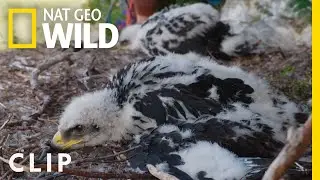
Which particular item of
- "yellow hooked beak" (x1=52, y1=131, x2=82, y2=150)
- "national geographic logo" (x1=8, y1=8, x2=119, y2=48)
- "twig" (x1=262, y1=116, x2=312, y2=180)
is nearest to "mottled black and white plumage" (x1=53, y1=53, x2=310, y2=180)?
"yellow hooked beak" (x1=52, y1=131, x2=82, y2=150)

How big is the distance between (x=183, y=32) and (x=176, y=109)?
4.45 feet

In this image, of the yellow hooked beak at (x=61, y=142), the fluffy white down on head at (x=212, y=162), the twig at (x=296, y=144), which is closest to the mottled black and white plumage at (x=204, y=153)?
the fluffy white down on head at (x=212, y=162)

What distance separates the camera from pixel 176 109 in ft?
6.24

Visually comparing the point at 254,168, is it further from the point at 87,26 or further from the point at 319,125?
the point at 87,26

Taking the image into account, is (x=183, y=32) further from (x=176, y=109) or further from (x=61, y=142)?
(x=61, y=142)

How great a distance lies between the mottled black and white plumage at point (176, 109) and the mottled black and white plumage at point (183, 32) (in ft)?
3.41

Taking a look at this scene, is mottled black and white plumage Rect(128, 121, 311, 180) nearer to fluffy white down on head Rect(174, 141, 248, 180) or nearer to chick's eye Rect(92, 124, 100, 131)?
fluffy white down on head Rect(174, 141, 248, 180)

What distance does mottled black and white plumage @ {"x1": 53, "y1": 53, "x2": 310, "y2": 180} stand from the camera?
173 cm

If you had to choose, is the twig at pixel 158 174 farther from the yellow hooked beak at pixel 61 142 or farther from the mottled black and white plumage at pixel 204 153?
the yellow hooked beak at pixel 61 142

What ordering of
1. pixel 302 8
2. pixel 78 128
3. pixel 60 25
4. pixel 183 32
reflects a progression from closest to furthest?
pixel 60 25, pixel 78 128, pixel 302 8, pixel 183 32

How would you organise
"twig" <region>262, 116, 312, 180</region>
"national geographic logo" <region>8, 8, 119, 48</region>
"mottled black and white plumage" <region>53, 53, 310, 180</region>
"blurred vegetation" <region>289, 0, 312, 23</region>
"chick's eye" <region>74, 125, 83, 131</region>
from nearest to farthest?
"twig" <region>262, 116, 312, 180</region>, "mottled black and white plumage" <region>53, 53, 310, 180</region>, "national geographic logo" <region>8, 8, 119, 48</region>, "chick's eye" <region>74, 125, 83, 131</region>, "blurred vegetation" <region>289, 0, 312, 23</region>

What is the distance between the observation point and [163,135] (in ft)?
5.63

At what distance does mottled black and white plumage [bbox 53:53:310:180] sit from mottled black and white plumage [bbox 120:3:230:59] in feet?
3.41

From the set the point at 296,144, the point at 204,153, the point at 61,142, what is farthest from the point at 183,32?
the point at 296,144
